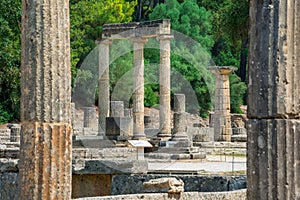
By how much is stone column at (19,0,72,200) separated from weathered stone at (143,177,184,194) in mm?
2318

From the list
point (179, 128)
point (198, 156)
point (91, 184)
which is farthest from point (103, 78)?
point (91, 184)

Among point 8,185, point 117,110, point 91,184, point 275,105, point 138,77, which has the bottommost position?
point 91,184

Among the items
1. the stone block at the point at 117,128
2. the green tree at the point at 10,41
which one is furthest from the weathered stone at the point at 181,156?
the green tree at the point at 10,41

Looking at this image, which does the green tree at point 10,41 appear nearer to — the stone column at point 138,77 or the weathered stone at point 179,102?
the stone column at point 138,77

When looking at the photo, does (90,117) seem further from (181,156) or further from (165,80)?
(181,156)

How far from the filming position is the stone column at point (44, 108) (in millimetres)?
7410

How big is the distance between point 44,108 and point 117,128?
22168 millimetres

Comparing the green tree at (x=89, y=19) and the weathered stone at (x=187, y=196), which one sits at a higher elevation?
the green tree at (x=89, y=19)

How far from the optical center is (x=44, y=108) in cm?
744

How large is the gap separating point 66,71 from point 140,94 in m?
26.0

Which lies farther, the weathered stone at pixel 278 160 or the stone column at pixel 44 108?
the stone column at pixel 44 108

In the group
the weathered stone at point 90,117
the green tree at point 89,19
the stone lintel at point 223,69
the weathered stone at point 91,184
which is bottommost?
the weathered stone at point 91,184

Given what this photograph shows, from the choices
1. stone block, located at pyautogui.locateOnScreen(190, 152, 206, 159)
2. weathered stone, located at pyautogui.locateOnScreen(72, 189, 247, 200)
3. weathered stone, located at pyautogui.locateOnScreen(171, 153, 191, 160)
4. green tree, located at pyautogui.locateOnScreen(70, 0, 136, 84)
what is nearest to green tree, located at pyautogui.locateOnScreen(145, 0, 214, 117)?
green tree, located at pyautogui.locateOnScreen(70, 0, 136, 84)

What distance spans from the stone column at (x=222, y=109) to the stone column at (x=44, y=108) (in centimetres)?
2531
